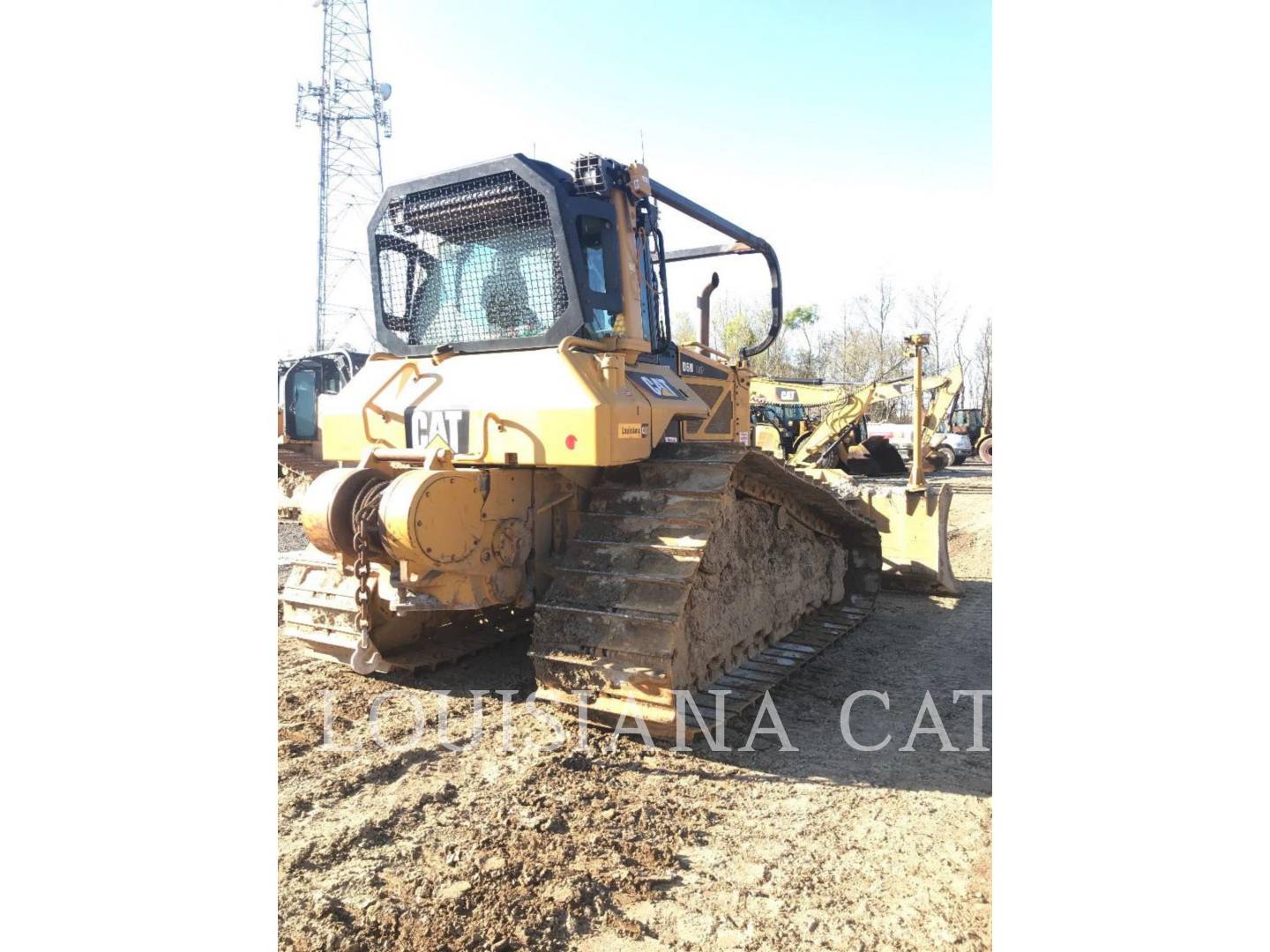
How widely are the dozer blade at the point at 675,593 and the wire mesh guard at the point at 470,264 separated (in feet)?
3.48

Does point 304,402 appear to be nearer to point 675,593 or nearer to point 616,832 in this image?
point 675,593

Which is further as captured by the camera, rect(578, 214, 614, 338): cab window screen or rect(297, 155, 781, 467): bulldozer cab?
rect(578, 214, 614, 338): cab window screen

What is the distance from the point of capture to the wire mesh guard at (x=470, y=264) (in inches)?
162

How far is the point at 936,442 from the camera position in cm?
2180

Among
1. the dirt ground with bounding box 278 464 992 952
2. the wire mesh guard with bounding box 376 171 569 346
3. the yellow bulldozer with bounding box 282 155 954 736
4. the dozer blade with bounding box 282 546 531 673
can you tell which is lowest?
the dirt ground with bounding box 278 464 992 952

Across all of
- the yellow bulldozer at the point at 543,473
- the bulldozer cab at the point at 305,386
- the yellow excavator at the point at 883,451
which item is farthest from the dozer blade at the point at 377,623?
the bulldozer cab at the point at 305,386

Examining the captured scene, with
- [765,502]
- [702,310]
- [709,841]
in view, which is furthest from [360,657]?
[702,310]

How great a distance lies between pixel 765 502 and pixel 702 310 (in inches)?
71.4

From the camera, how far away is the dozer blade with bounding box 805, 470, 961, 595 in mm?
7086

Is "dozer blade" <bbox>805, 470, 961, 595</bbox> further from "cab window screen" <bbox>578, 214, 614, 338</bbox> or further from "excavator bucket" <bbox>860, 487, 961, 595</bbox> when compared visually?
"cab window screen" <bbox>578, 214, 614, 338</bbox>

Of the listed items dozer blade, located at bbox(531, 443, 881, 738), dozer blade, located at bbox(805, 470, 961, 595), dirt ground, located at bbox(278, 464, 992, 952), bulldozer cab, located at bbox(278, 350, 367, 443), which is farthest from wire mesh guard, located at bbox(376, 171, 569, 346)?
bulldozer cab, located at bbox(278, 350, 367, 443)

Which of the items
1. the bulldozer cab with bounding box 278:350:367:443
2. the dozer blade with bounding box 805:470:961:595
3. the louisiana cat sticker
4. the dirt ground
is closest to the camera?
the dirt ground

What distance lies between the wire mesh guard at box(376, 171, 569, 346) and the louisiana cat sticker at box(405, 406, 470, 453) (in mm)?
549

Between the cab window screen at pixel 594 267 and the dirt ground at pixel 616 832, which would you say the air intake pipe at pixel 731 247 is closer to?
the cab window screen at pixel 594 267
